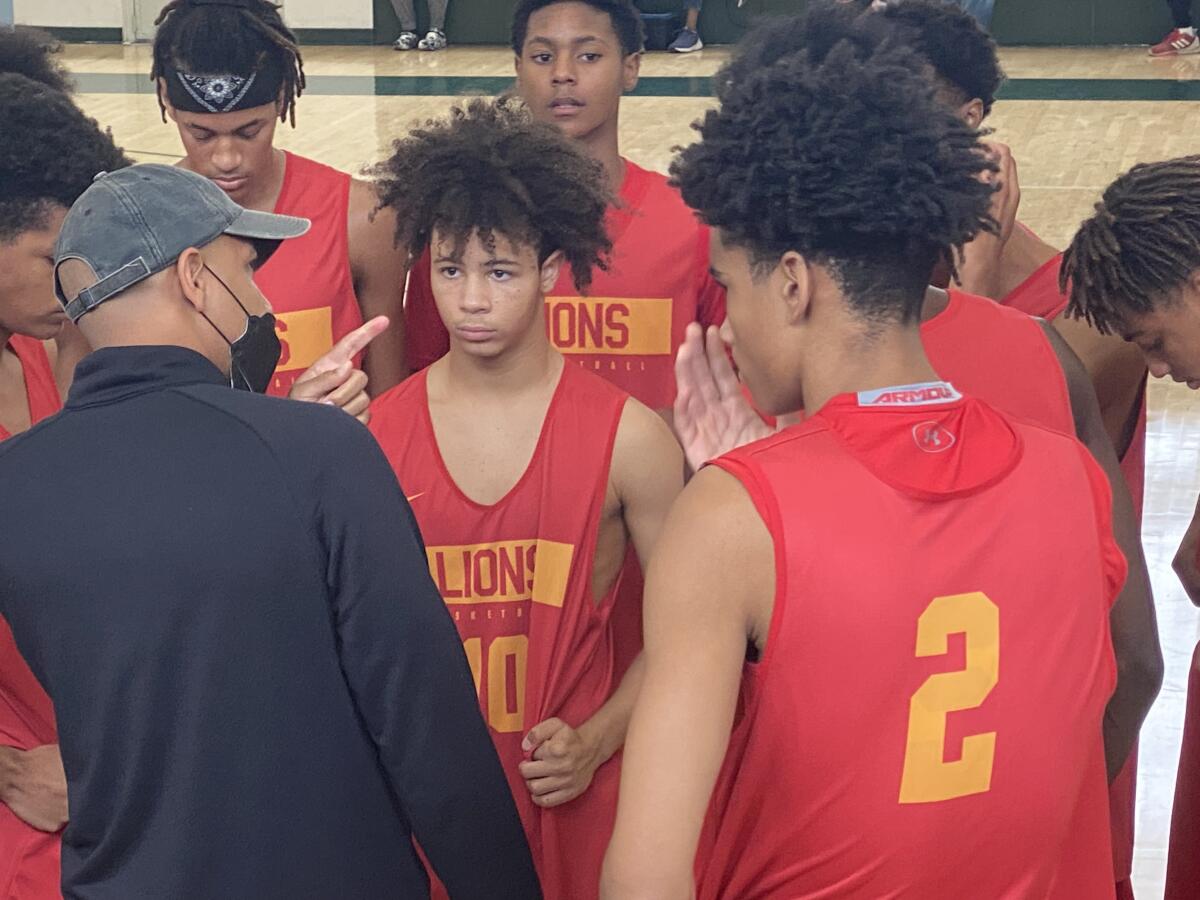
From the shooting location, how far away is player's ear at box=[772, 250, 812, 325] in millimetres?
1712

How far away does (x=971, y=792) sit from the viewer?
5.47 feet

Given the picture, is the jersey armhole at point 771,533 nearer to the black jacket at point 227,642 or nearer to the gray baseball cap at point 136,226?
the black jacket at point 227,642

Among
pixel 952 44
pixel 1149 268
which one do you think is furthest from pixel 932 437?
pixel 952 44

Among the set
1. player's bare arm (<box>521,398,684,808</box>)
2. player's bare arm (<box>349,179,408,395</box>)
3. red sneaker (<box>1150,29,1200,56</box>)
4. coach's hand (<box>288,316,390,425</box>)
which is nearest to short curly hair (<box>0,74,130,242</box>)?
coach's hand (<box>288,316,390,425</box>)

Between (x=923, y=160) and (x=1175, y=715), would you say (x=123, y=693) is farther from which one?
(x=1175, y=715)

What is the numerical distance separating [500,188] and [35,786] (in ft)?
4.12

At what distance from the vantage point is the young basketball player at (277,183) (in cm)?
315

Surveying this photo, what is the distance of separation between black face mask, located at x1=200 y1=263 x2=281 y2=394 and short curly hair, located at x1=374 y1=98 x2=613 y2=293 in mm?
698

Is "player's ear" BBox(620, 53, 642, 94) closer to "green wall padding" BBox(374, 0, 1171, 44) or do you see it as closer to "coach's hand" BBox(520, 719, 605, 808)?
"coach's hand" BBox(520, 719, 605, 808)

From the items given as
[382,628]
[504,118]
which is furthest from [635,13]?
[382,628]

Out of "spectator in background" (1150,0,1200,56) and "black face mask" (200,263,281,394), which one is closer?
"black face mask" (200,263,281,394)

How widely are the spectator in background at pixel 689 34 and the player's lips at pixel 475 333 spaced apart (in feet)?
46.8

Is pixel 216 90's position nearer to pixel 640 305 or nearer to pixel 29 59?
pixel 29 59

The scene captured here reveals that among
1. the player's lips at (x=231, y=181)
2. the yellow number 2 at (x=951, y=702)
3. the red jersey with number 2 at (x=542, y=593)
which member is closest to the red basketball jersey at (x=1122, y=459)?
the red jersey with number 2 at (x=542, y=593)
